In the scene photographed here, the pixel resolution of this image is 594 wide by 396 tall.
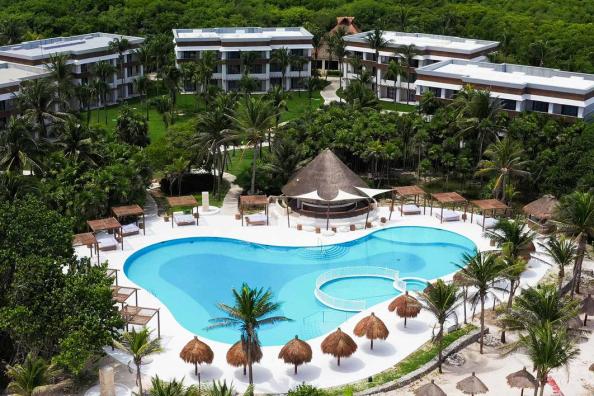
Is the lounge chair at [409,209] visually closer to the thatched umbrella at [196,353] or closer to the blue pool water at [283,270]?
the blue pool water at [283,270]

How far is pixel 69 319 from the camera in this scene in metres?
31.8

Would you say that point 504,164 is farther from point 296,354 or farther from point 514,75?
point 296,354

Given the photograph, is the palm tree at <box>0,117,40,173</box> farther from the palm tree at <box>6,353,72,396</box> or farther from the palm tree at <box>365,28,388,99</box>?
the palm tree at <box>365,28,388,99</box>

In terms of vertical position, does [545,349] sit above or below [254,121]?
below

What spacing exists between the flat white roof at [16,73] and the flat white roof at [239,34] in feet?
69.5

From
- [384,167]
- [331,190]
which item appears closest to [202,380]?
[331,190]

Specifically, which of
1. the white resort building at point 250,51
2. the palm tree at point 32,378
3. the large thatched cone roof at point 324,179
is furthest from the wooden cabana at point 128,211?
the white resort building at point 250,51

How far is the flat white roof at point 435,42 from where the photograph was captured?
8294 centimetres

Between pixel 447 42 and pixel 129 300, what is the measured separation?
190ft

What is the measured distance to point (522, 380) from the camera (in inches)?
1235

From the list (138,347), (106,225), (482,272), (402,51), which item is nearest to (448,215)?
Result: (482,272)

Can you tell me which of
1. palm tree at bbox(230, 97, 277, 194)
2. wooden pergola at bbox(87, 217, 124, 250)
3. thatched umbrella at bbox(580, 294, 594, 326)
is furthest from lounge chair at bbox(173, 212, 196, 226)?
thatched umbrella at bbox(580, 294, 594, 326)

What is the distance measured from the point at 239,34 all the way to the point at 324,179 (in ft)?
150

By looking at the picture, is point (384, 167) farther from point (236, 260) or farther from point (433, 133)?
point (236, 260)
